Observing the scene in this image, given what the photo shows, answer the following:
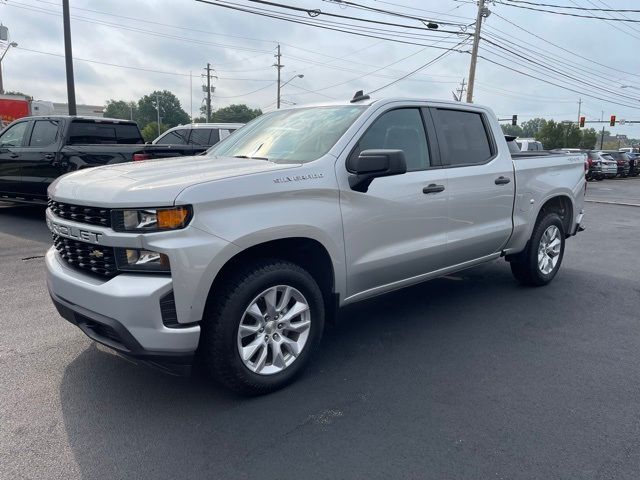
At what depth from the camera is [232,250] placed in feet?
9.48

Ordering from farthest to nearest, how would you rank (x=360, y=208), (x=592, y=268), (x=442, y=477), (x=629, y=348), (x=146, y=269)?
(x=592, y=268) < (x=629, y=348) < (x=360, y=208) < (x=146, y=269) < (x=442, y=477)

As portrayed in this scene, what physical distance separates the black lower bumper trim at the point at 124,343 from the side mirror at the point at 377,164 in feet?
5.16

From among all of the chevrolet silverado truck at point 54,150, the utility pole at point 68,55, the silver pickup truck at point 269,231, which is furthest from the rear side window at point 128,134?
the utility pole at point 68,55

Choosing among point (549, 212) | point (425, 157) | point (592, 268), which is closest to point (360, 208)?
point (425, 157)

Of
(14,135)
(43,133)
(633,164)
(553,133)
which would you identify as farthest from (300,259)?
(553,133)

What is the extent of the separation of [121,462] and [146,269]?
0.98m

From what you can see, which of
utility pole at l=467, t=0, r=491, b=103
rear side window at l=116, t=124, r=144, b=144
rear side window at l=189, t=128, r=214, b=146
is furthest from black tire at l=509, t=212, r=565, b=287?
utility pole at l=467, t=0, r=491, b=103

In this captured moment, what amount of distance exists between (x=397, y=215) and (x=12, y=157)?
811 centimetres

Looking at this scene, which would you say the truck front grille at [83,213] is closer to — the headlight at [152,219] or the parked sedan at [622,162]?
the headlight at [152,219]

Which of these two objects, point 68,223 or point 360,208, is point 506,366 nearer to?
point 360,208

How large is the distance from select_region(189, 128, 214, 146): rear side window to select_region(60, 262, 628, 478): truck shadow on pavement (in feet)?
32.3

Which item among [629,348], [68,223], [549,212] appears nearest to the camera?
[68,223]

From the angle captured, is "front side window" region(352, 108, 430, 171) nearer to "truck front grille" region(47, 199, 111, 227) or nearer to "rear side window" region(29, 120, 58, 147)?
"truck front grille" region(47, 199, 111, 227)

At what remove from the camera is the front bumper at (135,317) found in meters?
2.69
